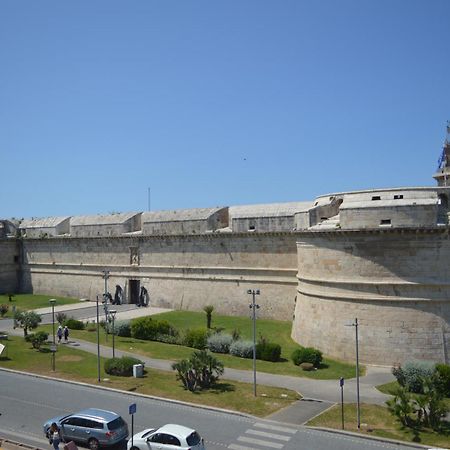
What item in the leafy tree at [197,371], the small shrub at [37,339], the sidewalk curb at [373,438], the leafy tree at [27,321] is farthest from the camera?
the leafy tree at [27,321]

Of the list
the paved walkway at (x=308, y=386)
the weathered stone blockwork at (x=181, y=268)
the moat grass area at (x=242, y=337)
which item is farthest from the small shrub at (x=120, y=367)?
the weathered stone blockwork at (x=181, y=268)

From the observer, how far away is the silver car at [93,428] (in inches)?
647

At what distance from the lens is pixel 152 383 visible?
23344 millimetres

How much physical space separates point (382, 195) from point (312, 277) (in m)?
5.96

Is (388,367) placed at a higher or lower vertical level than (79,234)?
lower

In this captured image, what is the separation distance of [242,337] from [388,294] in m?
9.61

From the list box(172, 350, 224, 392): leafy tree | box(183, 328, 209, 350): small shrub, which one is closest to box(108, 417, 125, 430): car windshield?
box(172, 350, 224, 392): leafy tree

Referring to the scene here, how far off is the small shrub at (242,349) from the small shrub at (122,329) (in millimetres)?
8022

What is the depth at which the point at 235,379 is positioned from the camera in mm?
24141

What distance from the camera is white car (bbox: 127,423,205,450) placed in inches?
601

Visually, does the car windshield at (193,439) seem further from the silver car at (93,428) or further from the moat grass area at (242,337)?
the moat grass area at (242,337)

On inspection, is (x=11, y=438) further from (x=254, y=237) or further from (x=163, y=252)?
(x=163, y=252)

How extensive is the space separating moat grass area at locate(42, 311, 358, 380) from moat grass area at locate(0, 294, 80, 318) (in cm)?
1152

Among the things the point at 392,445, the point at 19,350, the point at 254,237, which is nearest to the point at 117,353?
the point at 19,350
